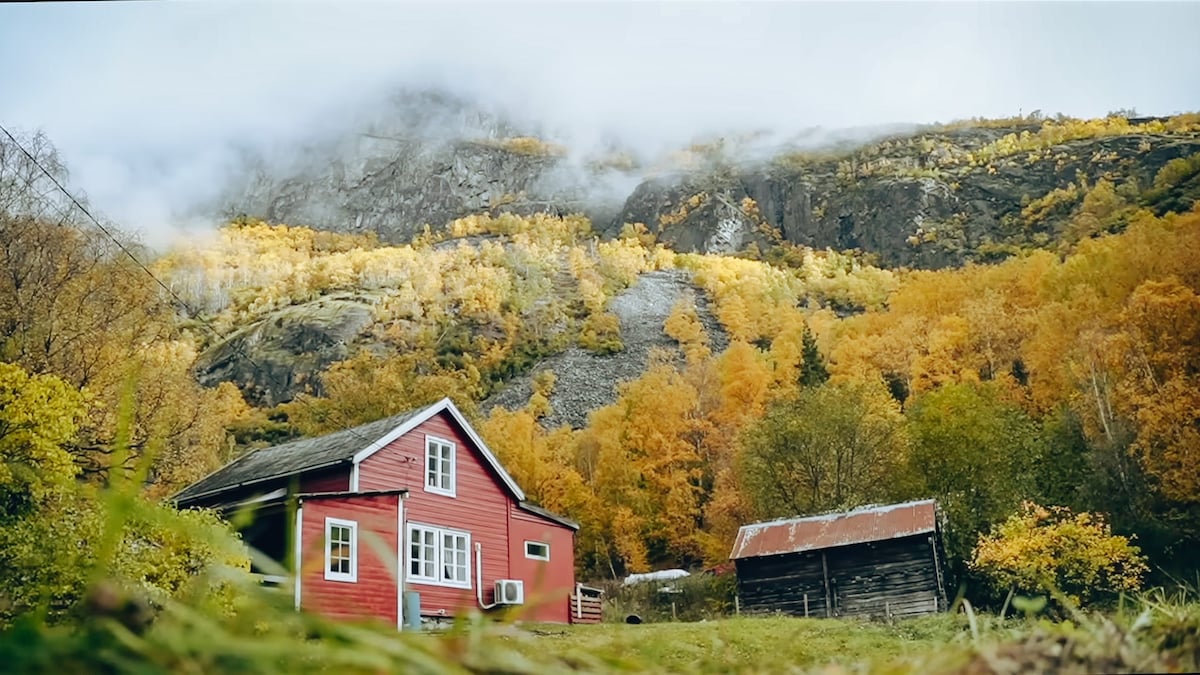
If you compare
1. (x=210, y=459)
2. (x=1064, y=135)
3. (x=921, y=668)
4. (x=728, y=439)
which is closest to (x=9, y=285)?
(x=210, y=459)

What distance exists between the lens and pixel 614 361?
65.5m

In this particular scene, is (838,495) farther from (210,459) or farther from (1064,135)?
(1064,135)

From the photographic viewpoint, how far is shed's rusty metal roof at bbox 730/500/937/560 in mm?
24188

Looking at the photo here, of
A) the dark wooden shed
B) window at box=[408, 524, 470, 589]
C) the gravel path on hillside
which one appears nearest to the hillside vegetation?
the gravel path on hillside

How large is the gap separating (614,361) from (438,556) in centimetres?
4722

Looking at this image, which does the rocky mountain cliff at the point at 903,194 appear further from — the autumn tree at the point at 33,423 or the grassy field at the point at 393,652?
the grassy field at the point at 393,652

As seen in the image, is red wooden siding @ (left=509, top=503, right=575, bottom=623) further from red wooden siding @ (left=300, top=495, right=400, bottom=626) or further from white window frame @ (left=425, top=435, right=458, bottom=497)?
red wooden siding @ (left=300, top=495, right=400, bottom=626)

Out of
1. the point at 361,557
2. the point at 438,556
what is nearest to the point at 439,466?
the point at 438,556

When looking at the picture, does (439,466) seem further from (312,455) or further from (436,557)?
(312,455)

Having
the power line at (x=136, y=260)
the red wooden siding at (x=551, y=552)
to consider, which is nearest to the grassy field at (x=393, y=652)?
the power line at (x=136, y=260)

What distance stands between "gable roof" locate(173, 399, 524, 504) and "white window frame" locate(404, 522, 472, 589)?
1594mm

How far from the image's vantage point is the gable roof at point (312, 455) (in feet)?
55.6

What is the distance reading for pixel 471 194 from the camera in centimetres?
14025

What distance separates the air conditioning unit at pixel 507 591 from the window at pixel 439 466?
81.6 inches
